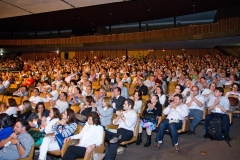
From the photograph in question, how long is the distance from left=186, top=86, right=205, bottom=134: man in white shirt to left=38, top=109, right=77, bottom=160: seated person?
7.86ft

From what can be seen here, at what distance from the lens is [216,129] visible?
4.28 metres

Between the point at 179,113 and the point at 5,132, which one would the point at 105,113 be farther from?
the point at 5,132

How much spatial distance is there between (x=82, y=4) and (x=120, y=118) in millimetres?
1909

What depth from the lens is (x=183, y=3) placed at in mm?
10781

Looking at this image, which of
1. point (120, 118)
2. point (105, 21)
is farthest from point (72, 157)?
point (105, 21)

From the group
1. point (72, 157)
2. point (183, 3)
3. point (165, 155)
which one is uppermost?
point (183, 3)

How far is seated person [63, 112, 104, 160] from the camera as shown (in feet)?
10.2

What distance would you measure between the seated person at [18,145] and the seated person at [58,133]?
313 mm

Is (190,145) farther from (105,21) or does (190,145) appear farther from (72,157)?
(105,21)

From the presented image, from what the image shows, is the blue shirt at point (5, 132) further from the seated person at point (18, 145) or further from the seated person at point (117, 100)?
the seated person at point (117, 100)

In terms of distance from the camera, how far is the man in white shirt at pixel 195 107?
469cm

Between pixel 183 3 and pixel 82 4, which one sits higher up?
pixel 183 3

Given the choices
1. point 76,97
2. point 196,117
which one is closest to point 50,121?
point 76,97

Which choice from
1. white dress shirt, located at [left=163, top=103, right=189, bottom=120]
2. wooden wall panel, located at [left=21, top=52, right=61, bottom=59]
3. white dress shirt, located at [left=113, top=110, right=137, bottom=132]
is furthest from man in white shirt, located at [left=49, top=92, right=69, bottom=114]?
wooden wall panel, located at [left=21, top=52, right=61, bottom=59]
